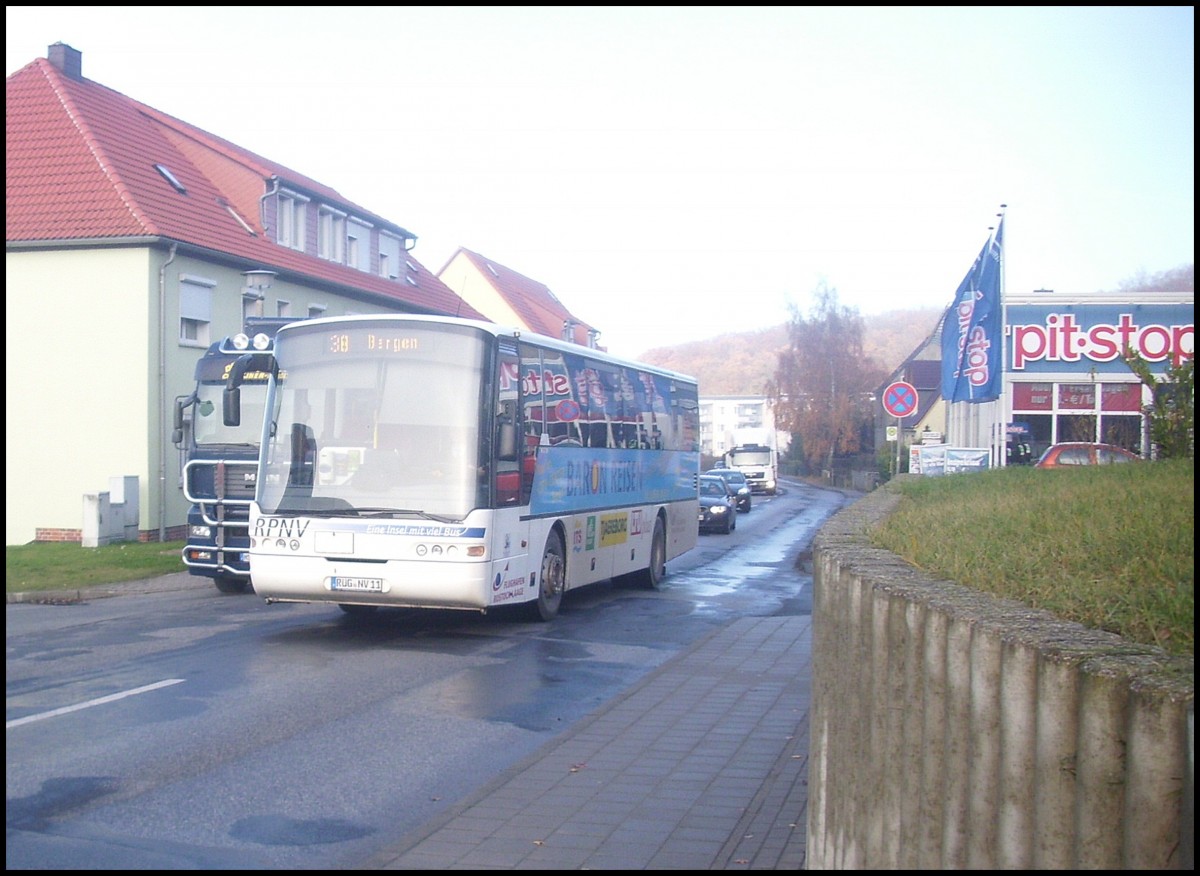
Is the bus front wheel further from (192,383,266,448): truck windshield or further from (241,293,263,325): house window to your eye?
(241,293,263,325): house window

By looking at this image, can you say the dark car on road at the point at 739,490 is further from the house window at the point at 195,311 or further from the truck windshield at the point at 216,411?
the truck windshield at the point at 216,411

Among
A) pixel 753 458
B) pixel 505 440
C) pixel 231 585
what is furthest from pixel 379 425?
pixel 753 458

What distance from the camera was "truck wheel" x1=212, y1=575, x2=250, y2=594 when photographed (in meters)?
17.3

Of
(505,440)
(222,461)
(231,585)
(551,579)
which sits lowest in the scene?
(231,585)

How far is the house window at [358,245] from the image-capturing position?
37.1 meters

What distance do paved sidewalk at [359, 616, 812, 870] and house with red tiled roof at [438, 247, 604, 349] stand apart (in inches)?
1810

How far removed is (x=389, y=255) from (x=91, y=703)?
3258cm

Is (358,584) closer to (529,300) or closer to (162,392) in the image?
(162,392)

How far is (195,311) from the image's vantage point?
86.9 ft

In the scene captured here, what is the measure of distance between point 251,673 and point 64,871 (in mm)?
4995

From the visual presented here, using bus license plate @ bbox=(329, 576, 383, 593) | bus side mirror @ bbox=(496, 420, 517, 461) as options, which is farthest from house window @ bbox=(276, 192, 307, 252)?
bus license plate @ bbox=(329, 576, 383, 593)

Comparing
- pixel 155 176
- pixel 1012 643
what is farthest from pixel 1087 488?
pixel 155 176

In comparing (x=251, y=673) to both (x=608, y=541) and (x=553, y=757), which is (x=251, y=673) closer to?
(x=553, y=757)

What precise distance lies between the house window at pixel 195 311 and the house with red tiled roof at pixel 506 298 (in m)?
27.9
